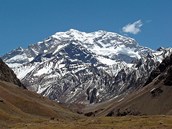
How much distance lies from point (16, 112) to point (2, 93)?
1380 inches

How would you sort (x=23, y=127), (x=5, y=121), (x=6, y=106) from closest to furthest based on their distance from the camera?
(x=23, y=127) → (x=5, y=121) → (x=6, y=106)

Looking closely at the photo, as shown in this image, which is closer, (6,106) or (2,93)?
(6,106)

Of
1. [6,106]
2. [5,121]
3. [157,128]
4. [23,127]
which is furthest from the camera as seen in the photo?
[6,106]

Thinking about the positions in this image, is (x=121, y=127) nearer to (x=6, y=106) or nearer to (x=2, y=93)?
(x=6, y=106)

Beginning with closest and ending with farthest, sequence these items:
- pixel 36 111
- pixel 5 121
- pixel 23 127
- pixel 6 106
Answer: pixel 23 127 < pixel 5 121 < pixel 6 106 < pixel 36 111

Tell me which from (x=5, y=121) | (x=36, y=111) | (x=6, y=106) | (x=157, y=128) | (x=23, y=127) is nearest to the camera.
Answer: (x=157, y=128)

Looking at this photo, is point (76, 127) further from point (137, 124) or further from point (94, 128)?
point (137, 124)

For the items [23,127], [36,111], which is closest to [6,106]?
[36,111]

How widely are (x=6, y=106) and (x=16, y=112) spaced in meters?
3.73

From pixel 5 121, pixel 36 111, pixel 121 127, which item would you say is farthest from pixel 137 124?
pixel 36 111

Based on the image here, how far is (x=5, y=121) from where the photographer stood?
112750 millimetres

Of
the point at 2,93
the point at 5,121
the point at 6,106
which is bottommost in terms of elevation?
the point at 5,121

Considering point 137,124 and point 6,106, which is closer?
point 137,124

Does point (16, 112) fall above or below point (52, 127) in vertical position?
above
